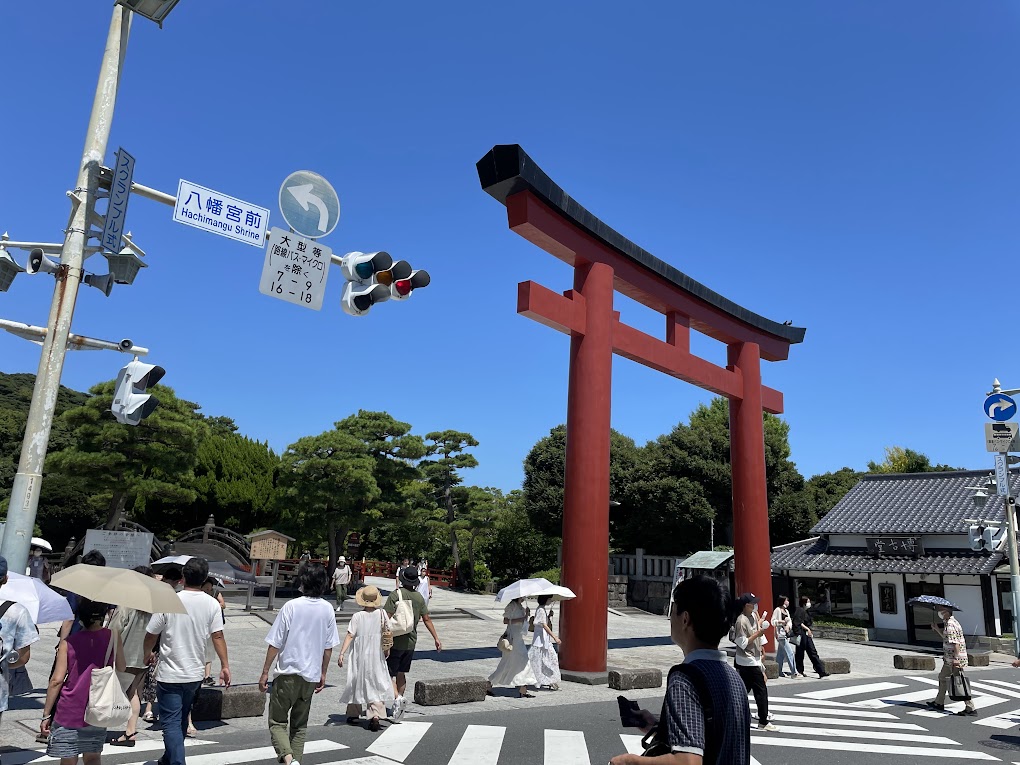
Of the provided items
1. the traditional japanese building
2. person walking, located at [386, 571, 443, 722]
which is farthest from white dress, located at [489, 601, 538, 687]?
the traditional japanese building

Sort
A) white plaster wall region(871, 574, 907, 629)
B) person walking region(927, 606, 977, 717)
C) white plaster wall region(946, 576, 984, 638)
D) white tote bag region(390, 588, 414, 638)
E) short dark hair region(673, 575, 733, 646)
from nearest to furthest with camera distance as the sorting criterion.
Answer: short dark hair region(673, 575, 733, 646)
white tote bag region(390, 588, 414, 638)
person walking region(927, 606, 977, 717)
white plaster wall region(946, 576, 984, 638)
white plaster wall region(871, 574, 907, 629)

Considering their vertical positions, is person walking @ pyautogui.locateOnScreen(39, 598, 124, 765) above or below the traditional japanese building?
below

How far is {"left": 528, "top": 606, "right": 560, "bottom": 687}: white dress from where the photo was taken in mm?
10219

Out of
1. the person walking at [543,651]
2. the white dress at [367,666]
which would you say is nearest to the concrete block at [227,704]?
the white dress at [367,666]

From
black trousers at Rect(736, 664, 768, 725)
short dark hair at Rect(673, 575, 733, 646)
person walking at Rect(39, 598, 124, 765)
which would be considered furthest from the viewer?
black trousers at Rect(736, 664, 768, 725)

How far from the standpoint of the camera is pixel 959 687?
398 inches

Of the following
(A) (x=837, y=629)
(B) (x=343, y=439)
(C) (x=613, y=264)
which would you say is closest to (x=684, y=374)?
(C) (x=613, y=264)

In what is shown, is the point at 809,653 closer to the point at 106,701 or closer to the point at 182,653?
the point at 182,653

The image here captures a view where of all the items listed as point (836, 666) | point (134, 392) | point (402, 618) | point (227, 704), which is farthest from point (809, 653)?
point (134, 392)

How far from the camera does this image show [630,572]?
31.8 m

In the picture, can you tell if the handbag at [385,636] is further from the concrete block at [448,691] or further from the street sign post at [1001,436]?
the street sign post at [1001,436]

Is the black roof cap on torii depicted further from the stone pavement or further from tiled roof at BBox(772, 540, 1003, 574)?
tiled roof at BBox(772, 540, 1003, 574)

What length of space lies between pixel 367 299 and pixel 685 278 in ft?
32.5

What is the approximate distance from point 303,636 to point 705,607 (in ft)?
13.5
